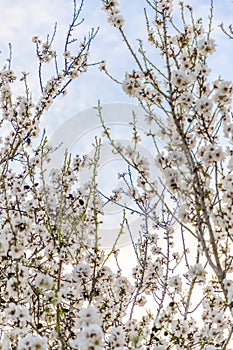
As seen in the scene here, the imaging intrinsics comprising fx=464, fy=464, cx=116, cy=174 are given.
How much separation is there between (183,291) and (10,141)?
2.11 metres

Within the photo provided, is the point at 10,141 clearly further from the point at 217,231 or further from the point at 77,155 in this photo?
the point at 217,231

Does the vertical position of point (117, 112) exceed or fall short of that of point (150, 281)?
it exceeds it

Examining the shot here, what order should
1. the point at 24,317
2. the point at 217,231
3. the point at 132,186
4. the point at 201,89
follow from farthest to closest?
the point at 132,186 < the point at 217,231 < the point at 201,89 < the point at 24,317

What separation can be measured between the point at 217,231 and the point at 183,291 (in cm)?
85

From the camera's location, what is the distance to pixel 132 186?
3520mm

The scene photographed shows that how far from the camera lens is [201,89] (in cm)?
269

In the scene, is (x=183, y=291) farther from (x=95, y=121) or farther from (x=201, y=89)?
(x=95, y=121)

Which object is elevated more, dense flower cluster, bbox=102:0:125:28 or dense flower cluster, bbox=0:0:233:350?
dense flower cluster, bbox=102:0:125:28

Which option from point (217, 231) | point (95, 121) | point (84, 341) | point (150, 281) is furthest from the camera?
point (95, 121)

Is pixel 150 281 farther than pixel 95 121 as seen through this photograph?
No

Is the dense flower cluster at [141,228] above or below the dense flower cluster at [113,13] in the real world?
below

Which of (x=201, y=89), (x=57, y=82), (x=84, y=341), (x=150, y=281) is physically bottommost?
(x=84, y=341)

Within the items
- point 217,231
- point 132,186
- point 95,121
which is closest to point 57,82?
point 95,121

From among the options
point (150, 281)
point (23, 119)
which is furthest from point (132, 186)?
point (23, 119)
